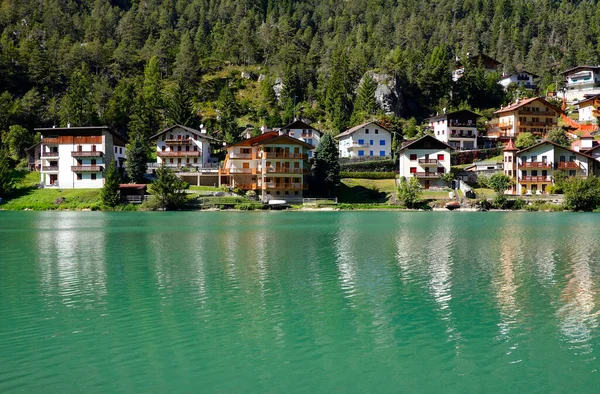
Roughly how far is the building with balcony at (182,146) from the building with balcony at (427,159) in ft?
107

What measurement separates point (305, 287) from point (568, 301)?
31.0 feet

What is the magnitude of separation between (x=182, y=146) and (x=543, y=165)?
57083mm

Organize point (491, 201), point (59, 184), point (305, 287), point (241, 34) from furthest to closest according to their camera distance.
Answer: point (241, 34), point (59, 184), point (491, 201), point (305, 287)

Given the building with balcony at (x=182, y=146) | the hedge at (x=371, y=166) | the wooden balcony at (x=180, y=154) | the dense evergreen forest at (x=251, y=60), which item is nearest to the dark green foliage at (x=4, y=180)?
the dense evergreen forest at (x=251, y=60)

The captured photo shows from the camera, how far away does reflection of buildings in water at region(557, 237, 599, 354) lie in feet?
48.5

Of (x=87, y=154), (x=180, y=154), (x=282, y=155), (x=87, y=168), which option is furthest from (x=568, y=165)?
(x=87, y=154)

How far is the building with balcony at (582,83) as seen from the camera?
407ft

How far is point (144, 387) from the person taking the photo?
11.4 m

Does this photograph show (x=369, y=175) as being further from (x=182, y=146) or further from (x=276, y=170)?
(x=182, y=146)

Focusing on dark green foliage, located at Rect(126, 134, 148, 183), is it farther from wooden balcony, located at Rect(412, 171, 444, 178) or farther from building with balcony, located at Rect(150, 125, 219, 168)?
wooden balcony, located at Rect(412, 171, 444, 178)

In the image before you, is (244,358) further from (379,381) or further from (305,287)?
(305,287)

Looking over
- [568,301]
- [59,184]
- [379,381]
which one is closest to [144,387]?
[379,381]

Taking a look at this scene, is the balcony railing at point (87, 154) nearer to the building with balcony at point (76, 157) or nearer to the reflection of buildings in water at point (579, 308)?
the building with balcony at point (76, 157)

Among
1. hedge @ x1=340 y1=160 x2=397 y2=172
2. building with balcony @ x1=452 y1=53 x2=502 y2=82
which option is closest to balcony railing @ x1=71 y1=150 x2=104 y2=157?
hedge @ x1=340 y1=160 x2=397 y2=172
